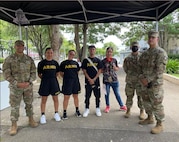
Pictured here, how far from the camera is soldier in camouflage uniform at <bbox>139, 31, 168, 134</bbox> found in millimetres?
3172

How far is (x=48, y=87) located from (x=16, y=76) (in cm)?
66

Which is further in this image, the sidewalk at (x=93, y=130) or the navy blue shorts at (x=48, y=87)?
the navy blue shorts at (x=48, y=87)

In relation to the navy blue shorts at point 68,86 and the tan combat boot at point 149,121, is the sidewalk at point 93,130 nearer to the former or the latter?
the tan combat boot at point 149,121

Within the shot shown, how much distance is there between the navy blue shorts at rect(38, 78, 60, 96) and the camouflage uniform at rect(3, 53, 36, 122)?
0.93 ft

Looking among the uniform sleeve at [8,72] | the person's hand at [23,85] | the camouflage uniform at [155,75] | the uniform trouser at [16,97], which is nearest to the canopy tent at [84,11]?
the camouflage uniform at [155,75]

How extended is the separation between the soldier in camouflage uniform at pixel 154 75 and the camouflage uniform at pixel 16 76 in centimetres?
202

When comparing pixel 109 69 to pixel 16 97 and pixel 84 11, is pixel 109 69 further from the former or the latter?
pixel 16 97

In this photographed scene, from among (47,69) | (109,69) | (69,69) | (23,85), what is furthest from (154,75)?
(23,85)

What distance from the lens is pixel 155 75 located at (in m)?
3.23

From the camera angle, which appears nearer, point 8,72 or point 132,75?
point 8,72

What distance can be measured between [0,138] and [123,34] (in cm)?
1910

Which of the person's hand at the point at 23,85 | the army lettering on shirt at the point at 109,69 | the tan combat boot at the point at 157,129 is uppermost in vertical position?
the army lettering on shirt at the point at 109,69

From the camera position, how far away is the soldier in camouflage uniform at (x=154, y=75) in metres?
3.17

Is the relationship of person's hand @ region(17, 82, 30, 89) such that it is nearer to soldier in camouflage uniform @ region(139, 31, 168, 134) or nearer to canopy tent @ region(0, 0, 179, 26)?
canopy tent @ region(0, 0, 179, 26)
